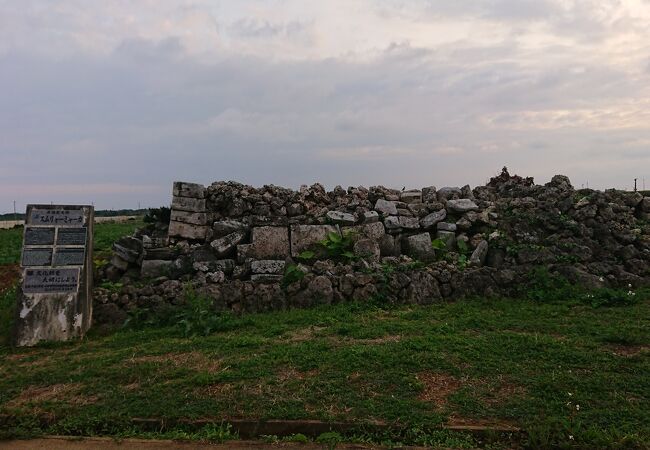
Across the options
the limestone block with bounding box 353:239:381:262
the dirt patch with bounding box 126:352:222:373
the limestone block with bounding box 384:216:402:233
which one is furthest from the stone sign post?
the limestone block with bounding box 384:216:402:233

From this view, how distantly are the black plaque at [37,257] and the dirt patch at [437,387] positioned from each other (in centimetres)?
569

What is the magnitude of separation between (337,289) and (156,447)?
477cm

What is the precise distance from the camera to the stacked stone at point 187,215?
407 inches

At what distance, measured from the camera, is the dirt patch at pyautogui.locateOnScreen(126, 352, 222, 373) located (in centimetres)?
551

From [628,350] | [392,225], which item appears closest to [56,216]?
[392,225]

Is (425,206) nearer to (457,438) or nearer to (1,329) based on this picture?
(457,438)

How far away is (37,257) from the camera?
24.2 feet

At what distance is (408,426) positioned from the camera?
4047 mm

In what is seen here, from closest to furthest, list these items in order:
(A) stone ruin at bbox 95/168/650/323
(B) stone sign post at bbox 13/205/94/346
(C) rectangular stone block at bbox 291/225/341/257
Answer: (B) stone sign post at bbox 13/205/94/346 < (A) stone ruin at bbox 95/168/650/323 < (C) rectangular stone block at bbox 291/225/341/257

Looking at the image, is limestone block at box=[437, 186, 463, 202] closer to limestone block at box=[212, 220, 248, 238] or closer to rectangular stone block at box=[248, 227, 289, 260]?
rectangular stone block at box=[248, 227, 289, 260]

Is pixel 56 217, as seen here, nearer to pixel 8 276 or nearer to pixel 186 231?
pixel 186 231

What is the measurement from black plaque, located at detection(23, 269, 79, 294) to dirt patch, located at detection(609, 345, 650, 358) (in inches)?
284

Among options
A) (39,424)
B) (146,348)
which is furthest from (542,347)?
(39,424)

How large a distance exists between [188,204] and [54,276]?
3479 mm
